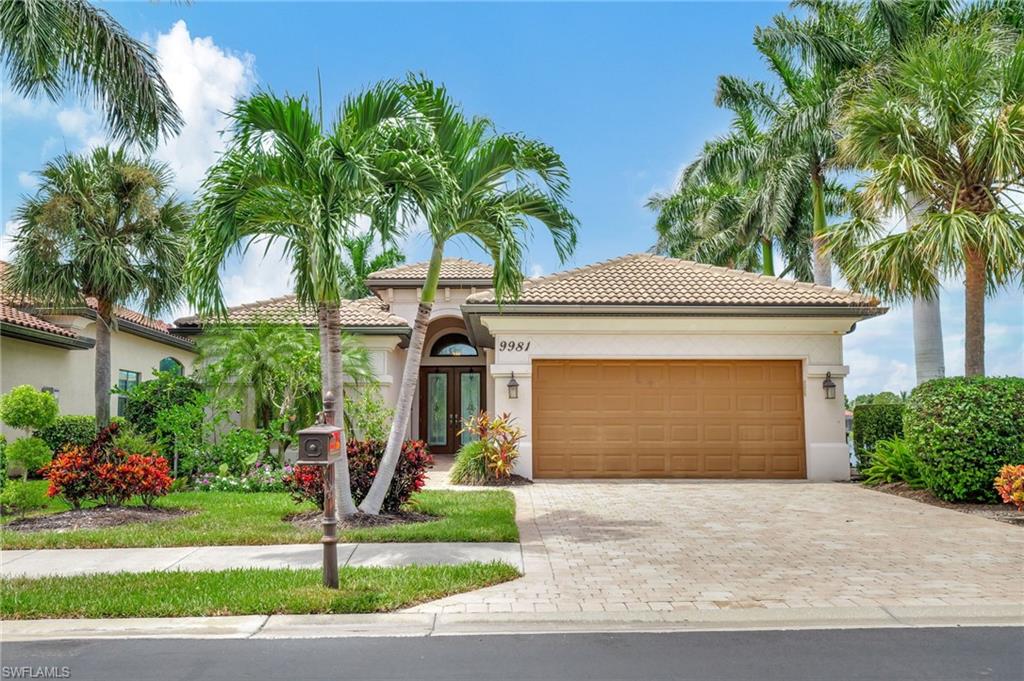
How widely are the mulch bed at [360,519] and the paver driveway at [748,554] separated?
1497mm

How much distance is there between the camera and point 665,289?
51.0ft

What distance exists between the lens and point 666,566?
24.2 ft

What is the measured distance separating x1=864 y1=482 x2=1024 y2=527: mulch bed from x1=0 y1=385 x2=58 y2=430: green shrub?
628 inches

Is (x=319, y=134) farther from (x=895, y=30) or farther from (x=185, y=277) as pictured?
(x=895, y=30)

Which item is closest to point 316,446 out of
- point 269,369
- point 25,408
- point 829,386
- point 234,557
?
point 234,557

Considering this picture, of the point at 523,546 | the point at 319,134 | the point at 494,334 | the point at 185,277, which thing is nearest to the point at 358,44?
the point at 319,134

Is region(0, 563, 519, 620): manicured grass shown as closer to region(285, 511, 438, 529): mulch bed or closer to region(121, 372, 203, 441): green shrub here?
region(285, 511, 438, 529): mulch bed

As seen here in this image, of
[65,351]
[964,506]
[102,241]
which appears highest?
[102,241]

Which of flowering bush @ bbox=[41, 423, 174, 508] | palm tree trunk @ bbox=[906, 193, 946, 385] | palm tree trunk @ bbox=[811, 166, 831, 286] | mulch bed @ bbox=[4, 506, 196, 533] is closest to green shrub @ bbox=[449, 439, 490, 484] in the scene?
mulch bed @ bbox=[4, 506, 196, 533]

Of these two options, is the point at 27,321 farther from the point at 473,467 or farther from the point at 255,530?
the point at 255,530

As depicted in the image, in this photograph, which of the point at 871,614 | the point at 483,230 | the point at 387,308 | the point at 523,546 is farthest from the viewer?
the point at 387,308

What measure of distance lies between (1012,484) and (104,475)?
12.7 m

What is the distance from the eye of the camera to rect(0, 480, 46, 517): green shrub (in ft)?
33.8

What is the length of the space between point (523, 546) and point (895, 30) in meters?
18.6
